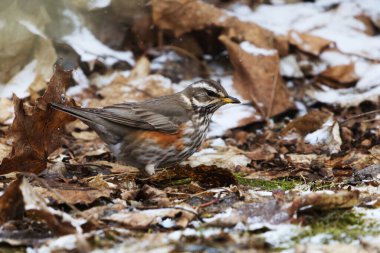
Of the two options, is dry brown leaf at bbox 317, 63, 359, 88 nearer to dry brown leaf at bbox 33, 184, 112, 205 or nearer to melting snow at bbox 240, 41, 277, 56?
melting snow at bbox 240, 41, 277, 56

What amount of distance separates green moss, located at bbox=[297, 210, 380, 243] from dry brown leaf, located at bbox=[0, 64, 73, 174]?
9.11 ft

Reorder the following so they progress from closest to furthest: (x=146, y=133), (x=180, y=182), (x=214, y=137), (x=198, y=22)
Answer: (x=180, y=182) → (x=146, y=133) → (x=214, y=137) → (x=198, y=22)

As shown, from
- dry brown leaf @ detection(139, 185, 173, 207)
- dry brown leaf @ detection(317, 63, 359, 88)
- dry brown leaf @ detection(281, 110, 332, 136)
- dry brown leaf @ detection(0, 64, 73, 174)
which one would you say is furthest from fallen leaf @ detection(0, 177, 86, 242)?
dry brown leaf @ detection(317, 63, 359, 88)

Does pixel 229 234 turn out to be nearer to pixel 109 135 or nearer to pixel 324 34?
pixel 109 135

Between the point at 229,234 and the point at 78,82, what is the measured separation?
19.8 ft

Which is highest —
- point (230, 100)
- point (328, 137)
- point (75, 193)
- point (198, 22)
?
point (198, 22)

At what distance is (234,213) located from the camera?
4477 mm

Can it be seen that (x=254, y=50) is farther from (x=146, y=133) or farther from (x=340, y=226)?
(x=340, y=226)

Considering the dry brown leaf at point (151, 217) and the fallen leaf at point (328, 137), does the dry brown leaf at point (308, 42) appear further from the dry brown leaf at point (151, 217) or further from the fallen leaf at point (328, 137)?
the dry brown leaf at point (151, 217)

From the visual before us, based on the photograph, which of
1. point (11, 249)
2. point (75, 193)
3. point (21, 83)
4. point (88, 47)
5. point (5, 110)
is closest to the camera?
point (11, 249)

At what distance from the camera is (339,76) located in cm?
1007

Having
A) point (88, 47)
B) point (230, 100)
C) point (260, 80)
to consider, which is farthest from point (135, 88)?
point (230, 100)

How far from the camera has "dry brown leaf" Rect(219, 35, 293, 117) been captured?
941 centimetres

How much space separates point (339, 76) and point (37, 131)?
5.35 m
